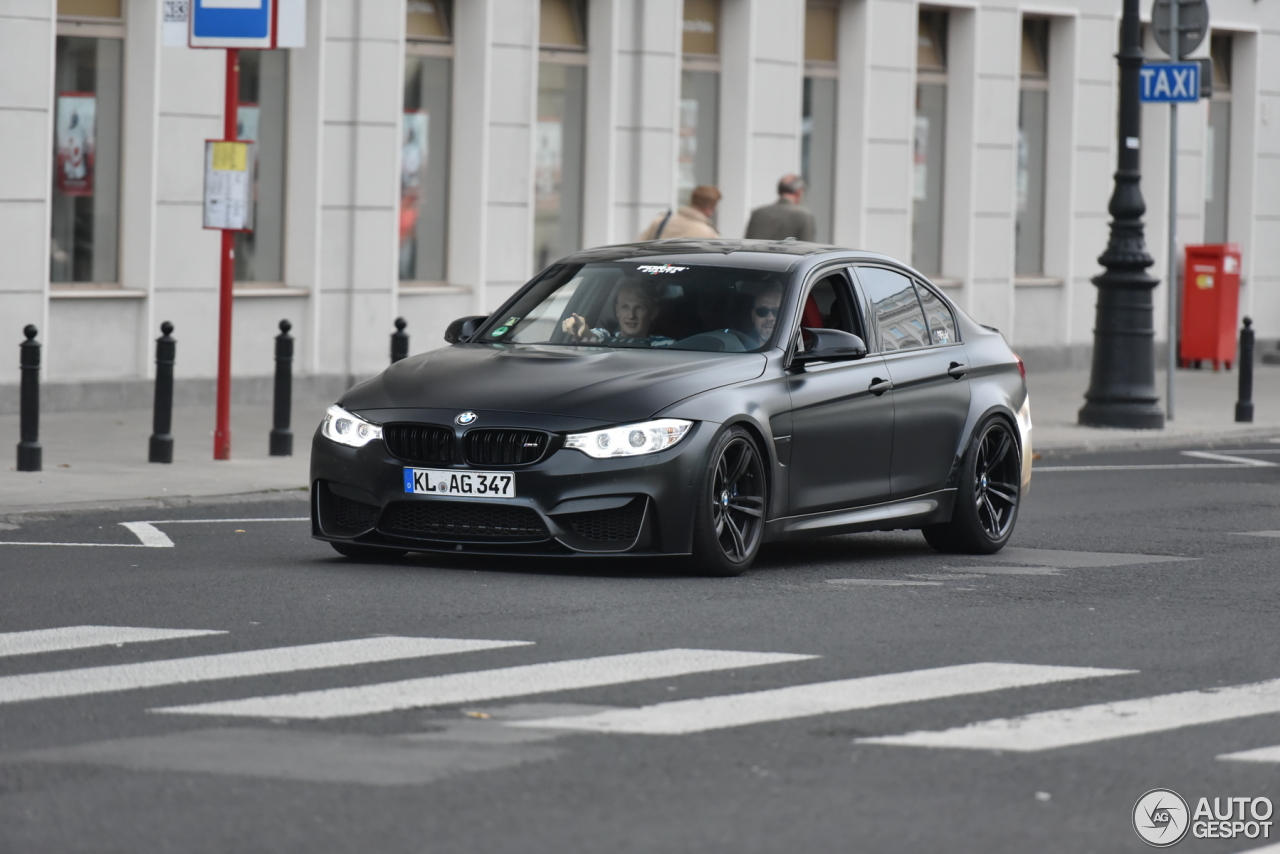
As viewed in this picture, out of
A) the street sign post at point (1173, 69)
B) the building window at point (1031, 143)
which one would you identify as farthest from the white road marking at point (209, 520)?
the building window at point (1031, 143)

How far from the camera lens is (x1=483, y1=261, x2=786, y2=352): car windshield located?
10.9 metres

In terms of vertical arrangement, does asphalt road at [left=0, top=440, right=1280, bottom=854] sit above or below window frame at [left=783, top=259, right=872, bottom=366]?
below

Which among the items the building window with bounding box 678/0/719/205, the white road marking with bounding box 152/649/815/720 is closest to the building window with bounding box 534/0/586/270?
the building window with bounding box 678/0/719/205

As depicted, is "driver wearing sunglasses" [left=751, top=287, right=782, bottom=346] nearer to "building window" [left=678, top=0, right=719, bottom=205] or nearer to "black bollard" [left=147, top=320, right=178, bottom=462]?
"black bollard" [left=147, top=320, right=178, bottom=462]

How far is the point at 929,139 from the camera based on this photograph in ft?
91.4

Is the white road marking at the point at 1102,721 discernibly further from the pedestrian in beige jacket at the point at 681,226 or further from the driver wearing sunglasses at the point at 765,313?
the pedestrian in beige jacket at the point at 681,226

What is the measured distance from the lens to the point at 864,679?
24.9 feet

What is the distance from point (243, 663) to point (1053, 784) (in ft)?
9.34

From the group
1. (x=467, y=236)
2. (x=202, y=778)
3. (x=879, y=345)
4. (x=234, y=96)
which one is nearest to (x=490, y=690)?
(x=202, y=778)

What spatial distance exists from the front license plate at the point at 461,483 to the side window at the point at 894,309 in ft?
7.78

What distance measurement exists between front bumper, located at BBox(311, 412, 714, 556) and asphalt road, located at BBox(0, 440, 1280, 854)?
0.20m

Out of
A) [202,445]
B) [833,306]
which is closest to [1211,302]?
[202,445]

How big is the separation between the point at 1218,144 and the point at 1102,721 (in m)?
25.9

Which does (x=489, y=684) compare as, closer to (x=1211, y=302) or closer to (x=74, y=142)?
(x=74, y=142)
